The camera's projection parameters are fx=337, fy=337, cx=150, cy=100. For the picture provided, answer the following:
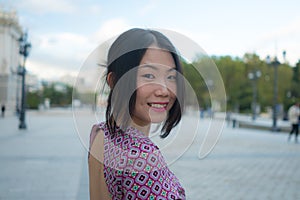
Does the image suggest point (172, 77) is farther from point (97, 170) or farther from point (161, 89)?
point (97, 170)

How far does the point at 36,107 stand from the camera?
203ft

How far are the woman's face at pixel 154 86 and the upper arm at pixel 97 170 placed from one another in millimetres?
139

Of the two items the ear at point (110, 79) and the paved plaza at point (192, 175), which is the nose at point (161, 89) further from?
the paved plaza at point (192, 175)

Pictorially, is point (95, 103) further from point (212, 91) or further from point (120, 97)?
point (212, 91)

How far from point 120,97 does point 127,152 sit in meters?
0.18

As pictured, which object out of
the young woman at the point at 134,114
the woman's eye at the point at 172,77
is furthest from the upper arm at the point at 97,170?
the woman's eye at the point at 172,77

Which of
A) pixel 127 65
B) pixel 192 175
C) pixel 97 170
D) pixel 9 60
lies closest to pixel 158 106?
pixel 127 65

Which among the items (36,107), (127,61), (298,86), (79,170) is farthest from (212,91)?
(36,107)

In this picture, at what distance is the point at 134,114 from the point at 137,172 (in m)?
0.20

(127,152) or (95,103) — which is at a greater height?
(95,103)

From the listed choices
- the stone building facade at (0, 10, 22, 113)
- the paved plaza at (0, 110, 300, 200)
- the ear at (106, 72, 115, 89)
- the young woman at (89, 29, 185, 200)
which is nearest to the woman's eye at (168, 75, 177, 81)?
the young woman at (89, 29, 185, 200)

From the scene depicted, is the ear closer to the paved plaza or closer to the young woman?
the young woman

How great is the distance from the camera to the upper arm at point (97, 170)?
106 cm

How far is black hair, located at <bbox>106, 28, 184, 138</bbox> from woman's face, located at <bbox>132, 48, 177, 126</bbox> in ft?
0.05
